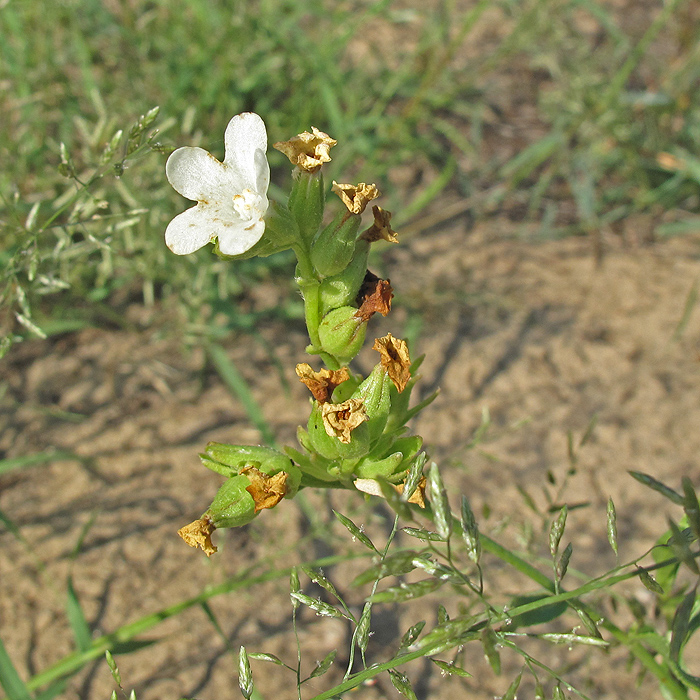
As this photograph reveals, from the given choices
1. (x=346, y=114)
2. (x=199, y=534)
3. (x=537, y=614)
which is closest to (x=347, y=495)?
(x=537, y=614)

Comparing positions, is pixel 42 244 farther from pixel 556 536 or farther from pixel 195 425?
pixel 556 536

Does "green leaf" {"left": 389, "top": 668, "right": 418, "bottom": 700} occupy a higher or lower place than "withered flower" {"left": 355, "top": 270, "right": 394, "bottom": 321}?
lower

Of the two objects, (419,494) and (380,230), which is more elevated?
(380,230)

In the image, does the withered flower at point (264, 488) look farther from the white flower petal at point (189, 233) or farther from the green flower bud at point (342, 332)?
the white flower petal at point (189, 233)

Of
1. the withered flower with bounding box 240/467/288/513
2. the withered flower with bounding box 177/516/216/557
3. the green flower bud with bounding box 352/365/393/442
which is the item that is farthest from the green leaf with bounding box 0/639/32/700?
→ the green flower bud with bounding box 352/365/393/442

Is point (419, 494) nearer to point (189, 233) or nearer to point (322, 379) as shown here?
point (322, 379)

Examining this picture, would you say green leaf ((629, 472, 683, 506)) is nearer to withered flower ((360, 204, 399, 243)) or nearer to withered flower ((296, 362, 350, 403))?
withered flower ((296, 362, 350, 403))
